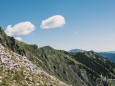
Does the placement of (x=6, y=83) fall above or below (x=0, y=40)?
below

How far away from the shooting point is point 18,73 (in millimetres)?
55281

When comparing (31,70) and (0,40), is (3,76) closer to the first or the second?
(31,70)

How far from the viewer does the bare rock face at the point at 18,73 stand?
51.4 meters

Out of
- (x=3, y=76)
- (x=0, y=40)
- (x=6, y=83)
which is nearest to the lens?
(x=6, y=83)

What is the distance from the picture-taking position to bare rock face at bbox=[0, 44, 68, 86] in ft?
169

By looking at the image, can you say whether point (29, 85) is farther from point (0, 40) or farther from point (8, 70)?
point (0, 40)

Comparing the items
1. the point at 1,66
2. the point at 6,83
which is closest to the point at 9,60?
the point at 1,66

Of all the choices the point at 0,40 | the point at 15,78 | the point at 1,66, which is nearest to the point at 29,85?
the point at 15,78

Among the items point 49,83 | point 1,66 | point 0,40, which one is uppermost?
point 0,40

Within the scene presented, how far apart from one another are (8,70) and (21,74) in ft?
9.68

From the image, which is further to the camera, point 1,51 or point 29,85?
point 1,51

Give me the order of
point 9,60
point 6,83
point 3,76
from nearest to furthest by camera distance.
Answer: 1. point 6,83
2. point 3,76
3. point 9,60

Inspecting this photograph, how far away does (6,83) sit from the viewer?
48219 mm

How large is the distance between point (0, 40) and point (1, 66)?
484 ft
